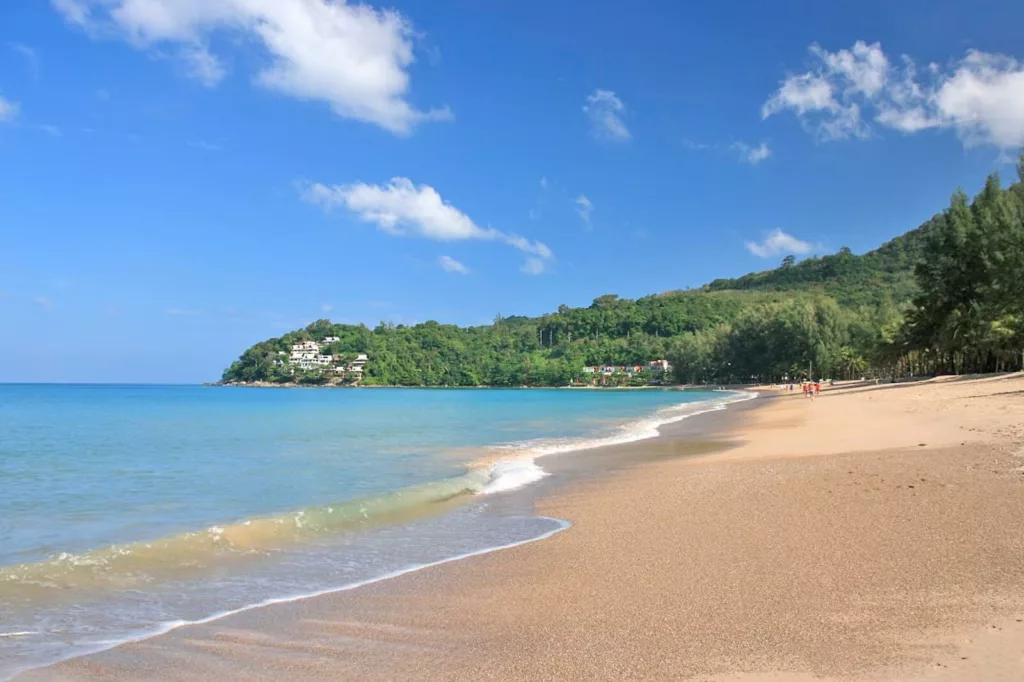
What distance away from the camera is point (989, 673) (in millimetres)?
3391

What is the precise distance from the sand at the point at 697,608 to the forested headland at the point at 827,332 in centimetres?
4453

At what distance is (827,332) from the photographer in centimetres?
9981

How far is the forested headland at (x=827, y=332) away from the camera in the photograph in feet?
152

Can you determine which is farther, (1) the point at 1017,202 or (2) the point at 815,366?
(2) the point at 815,366

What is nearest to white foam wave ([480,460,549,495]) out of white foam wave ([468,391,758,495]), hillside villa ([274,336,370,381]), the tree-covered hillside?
white foam wave ([468,391,758,495])

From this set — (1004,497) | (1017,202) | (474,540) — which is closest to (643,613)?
(474,540)

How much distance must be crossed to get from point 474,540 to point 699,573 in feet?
10.3

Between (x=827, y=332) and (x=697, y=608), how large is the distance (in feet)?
345

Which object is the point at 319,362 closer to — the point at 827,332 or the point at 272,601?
the point at 827,332

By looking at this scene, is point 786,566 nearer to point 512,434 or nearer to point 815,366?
point 512,434

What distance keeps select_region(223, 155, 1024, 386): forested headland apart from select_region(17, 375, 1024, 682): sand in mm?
44527

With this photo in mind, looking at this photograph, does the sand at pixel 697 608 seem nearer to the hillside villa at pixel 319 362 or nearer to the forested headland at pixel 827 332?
the forested headland at pixel 827 332

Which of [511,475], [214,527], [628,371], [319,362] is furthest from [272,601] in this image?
[319,362]

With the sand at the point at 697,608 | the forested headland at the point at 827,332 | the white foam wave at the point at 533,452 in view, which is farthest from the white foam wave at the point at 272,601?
the forested headland at the point at 827,332
